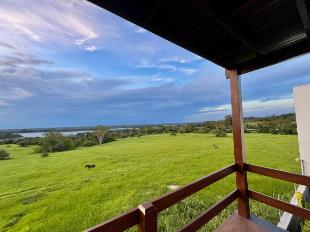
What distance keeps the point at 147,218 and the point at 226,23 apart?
4.58ft

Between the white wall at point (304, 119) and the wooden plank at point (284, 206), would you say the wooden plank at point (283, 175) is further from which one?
the white wall at point (304, 119)

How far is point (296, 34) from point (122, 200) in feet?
23.0

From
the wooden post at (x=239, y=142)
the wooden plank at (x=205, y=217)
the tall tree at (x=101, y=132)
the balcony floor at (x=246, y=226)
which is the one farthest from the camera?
the tall tree at (x=101, y=132)

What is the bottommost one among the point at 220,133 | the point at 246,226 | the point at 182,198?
the point at 246,226

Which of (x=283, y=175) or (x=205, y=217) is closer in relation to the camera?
(x=205, y=217)

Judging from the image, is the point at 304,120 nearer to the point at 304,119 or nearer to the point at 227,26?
the point at 304,119

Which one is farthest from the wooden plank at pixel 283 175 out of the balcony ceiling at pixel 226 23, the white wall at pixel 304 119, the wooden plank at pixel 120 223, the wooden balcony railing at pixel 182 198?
the white wall at pixel 304 119

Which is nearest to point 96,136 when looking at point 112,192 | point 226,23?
point 112,192

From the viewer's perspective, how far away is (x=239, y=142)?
8.11 feet

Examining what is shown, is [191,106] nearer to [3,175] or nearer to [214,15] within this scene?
[3,175]

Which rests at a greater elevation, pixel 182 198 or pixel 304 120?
pixel 304 120

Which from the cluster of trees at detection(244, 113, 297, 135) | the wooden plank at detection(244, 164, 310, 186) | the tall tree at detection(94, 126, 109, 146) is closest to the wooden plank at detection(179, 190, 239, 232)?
the wooden plank at detection(244, 164, 310, 186)

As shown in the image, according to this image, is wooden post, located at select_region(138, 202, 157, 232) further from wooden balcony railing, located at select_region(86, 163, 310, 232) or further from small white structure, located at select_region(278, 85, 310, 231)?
small white structure, located at select_region(278, 85, 310, 231)

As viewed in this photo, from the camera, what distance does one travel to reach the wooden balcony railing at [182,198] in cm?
104
